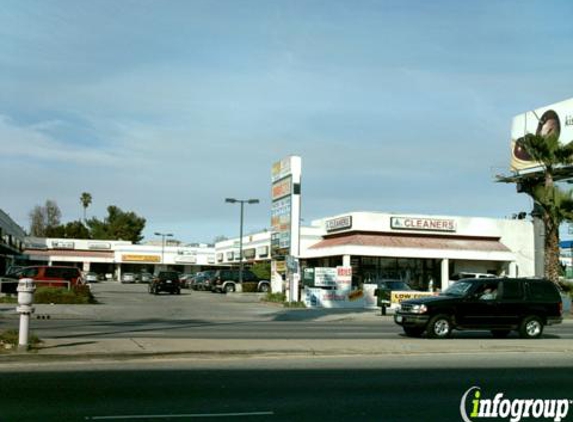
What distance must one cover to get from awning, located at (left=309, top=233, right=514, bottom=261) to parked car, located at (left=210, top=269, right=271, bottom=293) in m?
4.67

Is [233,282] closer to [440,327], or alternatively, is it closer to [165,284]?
[165,284]

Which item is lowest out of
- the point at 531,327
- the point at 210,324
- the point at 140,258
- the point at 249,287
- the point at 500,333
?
the point at 210,324

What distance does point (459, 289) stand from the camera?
69.3 feet

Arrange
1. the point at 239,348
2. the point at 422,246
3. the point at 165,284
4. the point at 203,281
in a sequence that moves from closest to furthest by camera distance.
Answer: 1. the point at 239,348
2. the point at 422,246
3. the point at 165,284
4. the point at 203,281

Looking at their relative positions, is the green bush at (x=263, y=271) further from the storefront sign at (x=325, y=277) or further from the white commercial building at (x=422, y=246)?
the storefront sign at (x=325, y=277)

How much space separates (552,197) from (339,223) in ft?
62.4

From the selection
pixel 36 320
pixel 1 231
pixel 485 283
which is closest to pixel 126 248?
pixel 1 231

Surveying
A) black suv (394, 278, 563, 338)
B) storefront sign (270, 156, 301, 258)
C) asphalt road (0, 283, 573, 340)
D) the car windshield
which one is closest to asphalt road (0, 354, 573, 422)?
black suv (394, 278, 563, 338)

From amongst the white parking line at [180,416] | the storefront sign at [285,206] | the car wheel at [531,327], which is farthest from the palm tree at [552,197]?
the white parking line at [180,416]

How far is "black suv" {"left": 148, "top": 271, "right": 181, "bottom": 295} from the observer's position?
5209 centimetres

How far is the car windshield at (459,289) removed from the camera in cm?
2078

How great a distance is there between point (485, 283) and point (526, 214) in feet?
148

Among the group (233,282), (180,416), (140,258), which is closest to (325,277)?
(233,282)

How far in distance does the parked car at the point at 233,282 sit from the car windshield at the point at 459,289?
1362 inches
